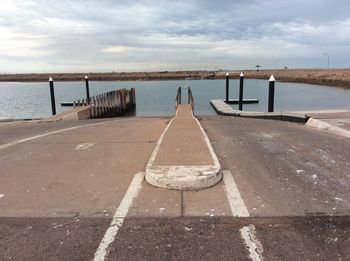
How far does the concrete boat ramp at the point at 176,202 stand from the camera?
3.83 m

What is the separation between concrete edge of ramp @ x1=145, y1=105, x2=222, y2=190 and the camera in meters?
5.59

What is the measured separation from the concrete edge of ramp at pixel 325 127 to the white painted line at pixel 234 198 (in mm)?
5326

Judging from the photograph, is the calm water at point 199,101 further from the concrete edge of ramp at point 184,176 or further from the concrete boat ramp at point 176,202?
the concrete edge of ramp at point 184,176

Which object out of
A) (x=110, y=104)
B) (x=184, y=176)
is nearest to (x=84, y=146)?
(x=184, y=176)

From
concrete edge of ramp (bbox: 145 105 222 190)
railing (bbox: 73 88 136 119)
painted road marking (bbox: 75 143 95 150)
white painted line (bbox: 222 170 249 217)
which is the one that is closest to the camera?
white painted line (bbox: 222 170 249 217)

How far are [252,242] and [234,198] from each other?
51.1 inches

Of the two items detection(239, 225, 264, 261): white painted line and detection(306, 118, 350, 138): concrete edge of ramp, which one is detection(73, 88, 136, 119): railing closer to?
detection(306, 118, 350, 138): concrete edge of ramp

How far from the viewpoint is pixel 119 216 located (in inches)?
183

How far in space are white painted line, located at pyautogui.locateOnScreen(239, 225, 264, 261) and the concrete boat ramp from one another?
0.04ft

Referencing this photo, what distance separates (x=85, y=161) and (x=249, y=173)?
10.3 ft

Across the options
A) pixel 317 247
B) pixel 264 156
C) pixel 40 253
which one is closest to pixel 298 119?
pixel 264 156

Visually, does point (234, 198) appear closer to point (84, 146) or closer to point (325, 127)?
point (84, 146)

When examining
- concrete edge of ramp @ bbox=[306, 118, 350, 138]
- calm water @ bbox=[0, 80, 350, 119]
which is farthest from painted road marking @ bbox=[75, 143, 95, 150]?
calm water @ bbox=[0, 80, 350, 119]

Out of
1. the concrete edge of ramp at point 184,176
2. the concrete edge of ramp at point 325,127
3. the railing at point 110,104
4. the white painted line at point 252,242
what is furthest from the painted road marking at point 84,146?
the railing at point 110,104
